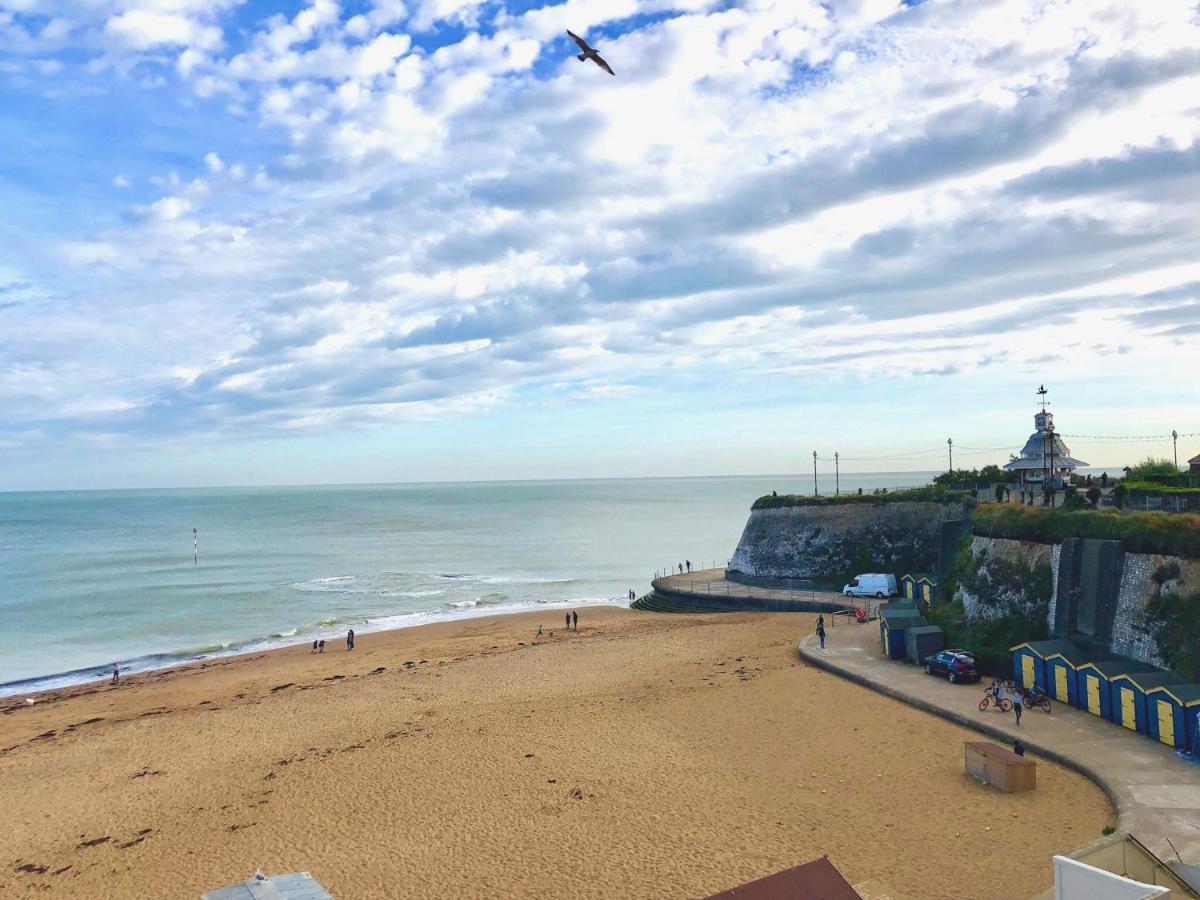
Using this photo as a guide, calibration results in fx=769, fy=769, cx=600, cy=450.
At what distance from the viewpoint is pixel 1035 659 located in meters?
21.3

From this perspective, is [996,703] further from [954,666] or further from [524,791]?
[524,791]

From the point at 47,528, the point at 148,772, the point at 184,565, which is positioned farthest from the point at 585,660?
the point at 47,528

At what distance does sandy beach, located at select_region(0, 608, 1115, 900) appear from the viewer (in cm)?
1355

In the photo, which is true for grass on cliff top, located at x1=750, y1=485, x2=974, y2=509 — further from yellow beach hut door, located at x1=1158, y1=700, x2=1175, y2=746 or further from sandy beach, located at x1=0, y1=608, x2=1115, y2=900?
yellow beach hut door, located at x1=1158, y1=700, x2=1175, y2=746

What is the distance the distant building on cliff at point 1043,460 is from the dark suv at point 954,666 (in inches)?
582

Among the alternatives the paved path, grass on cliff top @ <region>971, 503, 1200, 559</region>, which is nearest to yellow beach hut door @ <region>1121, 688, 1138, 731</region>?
the paved path

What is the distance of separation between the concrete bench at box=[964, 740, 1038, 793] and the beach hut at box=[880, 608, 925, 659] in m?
9.32

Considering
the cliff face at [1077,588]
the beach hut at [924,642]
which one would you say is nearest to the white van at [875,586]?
the cliff face at [1077,588]

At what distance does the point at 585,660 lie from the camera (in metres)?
29.7

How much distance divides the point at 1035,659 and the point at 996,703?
215 cm

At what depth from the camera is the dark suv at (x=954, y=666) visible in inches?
898

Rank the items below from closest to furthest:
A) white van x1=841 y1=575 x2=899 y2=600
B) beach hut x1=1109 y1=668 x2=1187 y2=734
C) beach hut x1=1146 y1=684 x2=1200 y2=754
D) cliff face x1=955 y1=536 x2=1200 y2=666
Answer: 1. beach hut x1=1146 y1=684 x2=1200 y2=754
2. beach hut x1=1109 y1=668 x2=1187 y2=734
3. cliff face x1=955 y1=536 x2=1200 y2=666
4. white van x1=841 y1=575 x2=899 y2=600

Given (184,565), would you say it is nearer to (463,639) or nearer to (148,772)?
(463,639)

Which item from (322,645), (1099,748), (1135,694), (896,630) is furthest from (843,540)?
→ (322,645)
